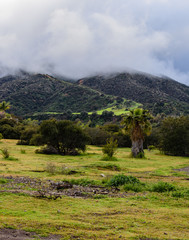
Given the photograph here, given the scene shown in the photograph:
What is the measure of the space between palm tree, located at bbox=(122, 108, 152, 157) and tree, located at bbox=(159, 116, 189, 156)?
440 inches

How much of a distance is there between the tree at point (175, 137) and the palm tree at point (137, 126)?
11171mm

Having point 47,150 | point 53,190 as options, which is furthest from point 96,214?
point 47,150

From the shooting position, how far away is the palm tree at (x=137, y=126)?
36.3m

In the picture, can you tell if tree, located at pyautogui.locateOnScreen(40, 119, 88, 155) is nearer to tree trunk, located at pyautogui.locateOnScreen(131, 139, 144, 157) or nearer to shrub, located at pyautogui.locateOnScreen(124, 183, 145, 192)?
tree trunk, located at pyautogui.locateOnScreen(131, 139, 144, 157)

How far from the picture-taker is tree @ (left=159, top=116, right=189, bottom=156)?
4509cm

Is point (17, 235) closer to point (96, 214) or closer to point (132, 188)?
point (96, 214)

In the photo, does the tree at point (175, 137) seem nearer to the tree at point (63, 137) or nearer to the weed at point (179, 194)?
the tree at point (63, 137)

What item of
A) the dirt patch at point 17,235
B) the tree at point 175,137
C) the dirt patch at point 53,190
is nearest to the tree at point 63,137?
the tree at point 175,137

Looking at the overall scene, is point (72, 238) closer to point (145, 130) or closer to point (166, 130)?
point (145, 130)

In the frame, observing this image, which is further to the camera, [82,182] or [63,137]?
[63,137]

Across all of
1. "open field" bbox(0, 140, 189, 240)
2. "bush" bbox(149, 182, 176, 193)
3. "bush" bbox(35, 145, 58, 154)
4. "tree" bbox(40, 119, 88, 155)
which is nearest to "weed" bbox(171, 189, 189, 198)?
"open field" bbox(0, 140, 189, 240)

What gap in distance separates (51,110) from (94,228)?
182 m

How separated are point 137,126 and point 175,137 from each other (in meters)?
11.9

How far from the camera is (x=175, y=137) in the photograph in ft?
149
